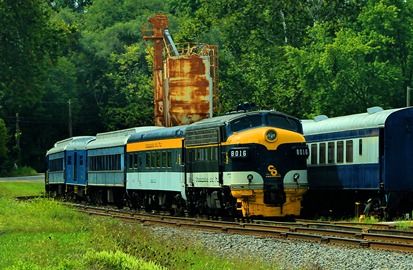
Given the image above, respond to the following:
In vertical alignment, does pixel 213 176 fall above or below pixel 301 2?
below

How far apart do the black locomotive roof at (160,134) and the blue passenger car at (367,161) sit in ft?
14.5

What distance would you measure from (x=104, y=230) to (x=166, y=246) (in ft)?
12.0

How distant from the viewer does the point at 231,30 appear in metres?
67.4

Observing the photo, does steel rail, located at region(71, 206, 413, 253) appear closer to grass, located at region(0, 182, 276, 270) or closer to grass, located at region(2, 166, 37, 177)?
grass, located at region(0, 182, 276, 270)

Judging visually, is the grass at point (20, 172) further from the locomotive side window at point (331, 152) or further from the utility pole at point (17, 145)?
the locomotive side window at point (331, 152)

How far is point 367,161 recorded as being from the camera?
2839cm

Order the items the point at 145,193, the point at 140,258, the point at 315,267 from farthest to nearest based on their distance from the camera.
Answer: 1. the point at 145,193
2. the point at 140,258
3. the point at 315,267

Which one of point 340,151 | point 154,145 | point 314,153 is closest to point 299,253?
point 340,151

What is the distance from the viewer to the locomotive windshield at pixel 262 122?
94.3 ft

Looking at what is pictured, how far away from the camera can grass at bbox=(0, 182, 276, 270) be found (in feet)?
59.2

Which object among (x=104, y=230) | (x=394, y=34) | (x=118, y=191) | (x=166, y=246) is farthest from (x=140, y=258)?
(x=394, y=34)

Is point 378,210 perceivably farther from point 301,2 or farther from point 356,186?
point 301,2

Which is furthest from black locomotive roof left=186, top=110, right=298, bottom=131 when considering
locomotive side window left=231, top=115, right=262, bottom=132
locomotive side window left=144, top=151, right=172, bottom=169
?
locomotive side window left=144, top=151, right=172, bottom=169

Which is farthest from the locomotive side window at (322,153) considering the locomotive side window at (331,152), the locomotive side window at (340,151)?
the locomotive side window at (340,151)
